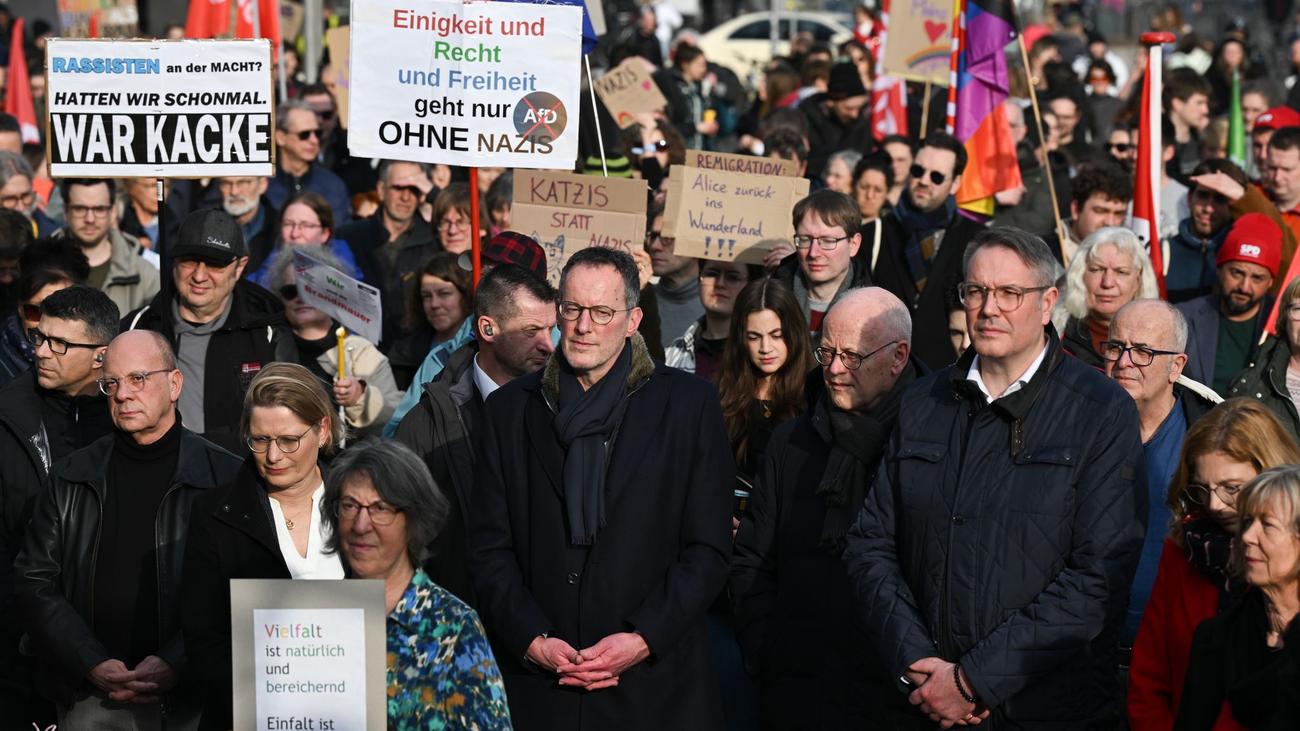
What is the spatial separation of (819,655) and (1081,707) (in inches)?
35.6

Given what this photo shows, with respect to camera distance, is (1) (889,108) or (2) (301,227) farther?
(1) (889,108)

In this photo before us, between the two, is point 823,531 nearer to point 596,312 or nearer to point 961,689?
point 961,689

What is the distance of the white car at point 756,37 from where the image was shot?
28.0 meters

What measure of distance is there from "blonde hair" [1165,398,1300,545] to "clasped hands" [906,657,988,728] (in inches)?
29.2

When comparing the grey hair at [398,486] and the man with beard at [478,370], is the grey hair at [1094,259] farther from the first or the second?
the grey hair at [398,486]

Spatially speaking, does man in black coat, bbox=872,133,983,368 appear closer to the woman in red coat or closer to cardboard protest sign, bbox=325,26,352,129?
the woman in red coat

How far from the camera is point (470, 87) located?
7.65m

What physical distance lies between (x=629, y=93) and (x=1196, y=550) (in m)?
8.44

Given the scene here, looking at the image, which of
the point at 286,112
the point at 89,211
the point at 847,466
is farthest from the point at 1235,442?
the point at 286,112

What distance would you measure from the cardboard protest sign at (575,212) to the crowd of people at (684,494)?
1.70ft

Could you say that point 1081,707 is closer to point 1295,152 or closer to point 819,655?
point 819,655

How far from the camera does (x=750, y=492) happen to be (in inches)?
247

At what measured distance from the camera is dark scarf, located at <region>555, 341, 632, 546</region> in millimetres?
5371

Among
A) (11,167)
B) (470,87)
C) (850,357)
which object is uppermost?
(470,87)
